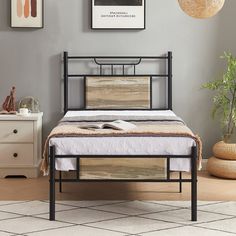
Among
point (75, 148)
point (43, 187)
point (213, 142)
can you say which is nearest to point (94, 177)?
point (75, 148)

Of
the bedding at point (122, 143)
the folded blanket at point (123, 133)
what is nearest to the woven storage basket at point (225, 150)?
the folded blanket at point (123, 133)

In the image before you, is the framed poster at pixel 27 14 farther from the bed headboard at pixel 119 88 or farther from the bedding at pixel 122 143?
the bedding at pixel 122 143

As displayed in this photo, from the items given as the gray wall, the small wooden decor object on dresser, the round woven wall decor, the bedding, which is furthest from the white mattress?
the gray wall

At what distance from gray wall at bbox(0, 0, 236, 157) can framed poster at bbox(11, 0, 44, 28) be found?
8 centimetres

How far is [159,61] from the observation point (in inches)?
226

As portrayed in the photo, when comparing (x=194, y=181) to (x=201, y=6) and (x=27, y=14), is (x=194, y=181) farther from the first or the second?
(x=27, y=14)

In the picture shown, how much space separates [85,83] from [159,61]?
2.39 feet

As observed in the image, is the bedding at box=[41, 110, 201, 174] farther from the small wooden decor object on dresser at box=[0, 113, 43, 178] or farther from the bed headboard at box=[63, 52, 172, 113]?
the bed headboard at box=[63, 52, 172, 113]

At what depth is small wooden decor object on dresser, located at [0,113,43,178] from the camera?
5328mm

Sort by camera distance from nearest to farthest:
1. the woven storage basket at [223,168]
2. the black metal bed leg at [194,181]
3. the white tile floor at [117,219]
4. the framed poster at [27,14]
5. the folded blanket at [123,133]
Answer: the white tile floor at [117,219], the black metal bed leg at [194,181], the folded blanket at [123,133], the woven storage basket at [223,168], the framed poster at [27,14]

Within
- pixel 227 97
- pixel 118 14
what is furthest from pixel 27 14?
pixel 227 97

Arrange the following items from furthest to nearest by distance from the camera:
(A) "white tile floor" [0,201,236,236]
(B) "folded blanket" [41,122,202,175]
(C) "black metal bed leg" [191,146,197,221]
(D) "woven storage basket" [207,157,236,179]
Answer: (D) "woven storage basket" [207,157,236,179] < (B) "folded blanket" [41,122,202,175] < (C) "black metal bed leg" [191,146,197,221] < (A) "white tile floor" [0,201,236,236]

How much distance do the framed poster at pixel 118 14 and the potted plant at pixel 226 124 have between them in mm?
878

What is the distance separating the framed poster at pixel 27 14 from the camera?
5.61 meters
